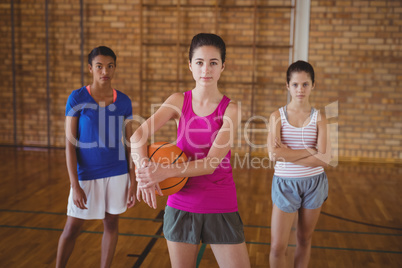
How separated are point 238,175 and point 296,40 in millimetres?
2781

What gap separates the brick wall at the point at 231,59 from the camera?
6.91 m

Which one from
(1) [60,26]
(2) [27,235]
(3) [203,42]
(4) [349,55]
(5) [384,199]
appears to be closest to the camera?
(3) [203,42]

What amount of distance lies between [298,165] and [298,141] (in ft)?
0.48

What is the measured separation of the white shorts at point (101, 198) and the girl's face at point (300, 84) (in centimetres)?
121

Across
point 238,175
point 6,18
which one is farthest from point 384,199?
point 6,18

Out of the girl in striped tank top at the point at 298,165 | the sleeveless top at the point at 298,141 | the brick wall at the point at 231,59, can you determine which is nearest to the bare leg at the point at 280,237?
the girl in striped tank top at the point at 298,165

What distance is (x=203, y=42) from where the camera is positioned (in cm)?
162

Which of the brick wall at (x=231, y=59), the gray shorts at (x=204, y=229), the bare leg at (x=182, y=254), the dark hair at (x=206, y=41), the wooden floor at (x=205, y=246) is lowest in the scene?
the wooden floor at (x=205, y=246)

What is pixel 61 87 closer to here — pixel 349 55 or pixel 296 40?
pixel 296 40

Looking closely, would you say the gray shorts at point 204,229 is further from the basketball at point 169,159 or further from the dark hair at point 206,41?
the dark hair at point 206,41

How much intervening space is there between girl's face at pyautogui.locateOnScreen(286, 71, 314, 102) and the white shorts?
3.98 feet

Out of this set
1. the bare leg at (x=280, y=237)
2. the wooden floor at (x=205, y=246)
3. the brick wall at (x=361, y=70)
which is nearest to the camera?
the bare leg at (x=280, y=237)

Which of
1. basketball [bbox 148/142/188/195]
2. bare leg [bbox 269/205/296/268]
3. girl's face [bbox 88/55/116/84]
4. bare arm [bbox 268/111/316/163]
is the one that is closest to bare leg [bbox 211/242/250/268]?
basketball [bbox 148/142/188/195]

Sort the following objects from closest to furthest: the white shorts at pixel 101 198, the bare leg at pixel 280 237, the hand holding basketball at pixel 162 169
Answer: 1. the hand holding basketball at pixel 162 169
2. the bare leg at pixel 280 237
3. the white shorts at pixel 101 198
